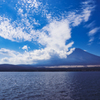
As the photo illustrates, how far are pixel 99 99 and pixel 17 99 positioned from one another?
19.5 m

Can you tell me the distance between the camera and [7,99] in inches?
889

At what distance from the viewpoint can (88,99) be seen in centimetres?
2266

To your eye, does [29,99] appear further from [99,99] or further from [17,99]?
[99,99]

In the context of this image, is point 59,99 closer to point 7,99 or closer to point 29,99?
point 29,99

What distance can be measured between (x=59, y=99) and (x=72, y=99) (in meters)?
3.13

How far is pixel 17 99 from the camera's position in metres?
22.4

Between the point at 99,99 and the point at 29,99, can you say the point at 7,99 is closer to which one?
the point at 29,99

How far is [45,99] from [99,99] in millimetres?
12820

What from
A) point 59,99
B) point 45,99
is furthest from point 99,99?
point 45,99

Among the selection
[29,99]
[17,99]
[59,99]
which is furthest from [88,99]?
[17,99]

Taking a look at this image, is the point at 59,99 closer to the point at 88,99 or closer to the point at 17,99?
the point at 88,99

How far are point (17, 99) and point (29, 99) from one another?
9.48ft

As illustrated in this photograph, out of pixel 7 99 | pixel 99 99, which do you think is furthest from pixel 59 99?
pixel 7 99

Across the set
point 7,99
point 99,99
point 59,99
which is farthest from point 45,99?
point 99,99
